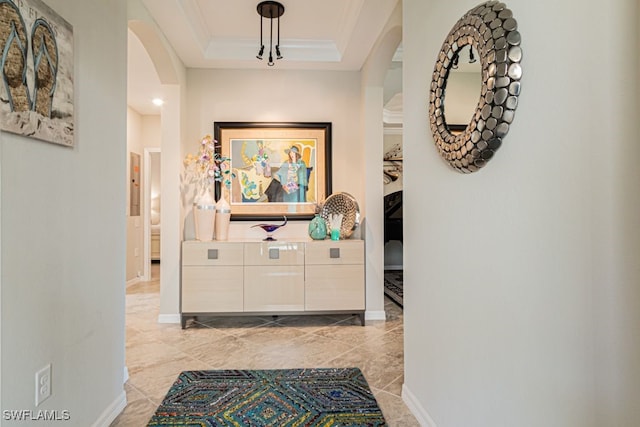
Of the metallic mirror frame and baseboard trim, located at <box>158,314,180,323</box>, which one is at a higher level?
the metallic mirror frame

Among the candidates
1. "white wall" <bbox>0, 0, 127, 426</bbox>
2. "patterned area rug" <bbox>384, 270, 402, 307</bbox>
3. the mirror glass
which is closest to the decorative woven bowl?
"patterned area rug" <bbox>384, 270, 402, 307</bbox>

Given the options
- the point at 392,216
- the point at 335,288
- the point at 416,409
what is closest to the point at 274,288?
the point at 335,288

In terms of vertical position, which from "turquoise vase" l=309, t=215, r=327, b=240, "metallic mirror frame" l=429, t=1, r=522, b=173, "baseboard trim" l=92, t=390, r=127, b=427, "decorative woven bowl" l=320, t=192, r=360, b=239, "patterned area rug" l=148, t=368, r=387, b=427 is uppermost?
"metallic mirror frame" l=429, t=1, r=522, b=173

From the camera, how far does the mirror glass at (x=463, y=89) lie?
47.6 inches

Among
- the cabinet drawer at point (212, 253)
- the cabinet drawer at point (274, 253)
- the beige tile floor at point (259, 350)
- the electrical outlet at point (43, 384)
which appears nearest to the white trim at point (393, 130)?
→ the beige tile floor at point (259, 350)

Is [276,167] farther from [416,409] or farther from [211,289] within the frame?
[416,409]

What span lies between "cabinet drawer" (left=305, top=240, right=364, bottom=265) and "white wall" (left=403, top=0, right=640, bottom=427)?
5.76ft

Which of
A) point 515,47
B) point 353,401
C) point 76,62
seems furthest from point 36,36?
point 353,401

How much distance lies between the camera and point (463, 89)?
4.31 ft

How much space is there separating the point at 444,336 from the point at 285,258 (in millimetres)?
1917

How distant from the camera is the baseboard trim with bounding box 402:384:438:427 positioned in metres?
1.68

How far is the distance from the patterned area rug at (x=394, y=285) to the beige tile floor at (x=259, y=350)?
55cm

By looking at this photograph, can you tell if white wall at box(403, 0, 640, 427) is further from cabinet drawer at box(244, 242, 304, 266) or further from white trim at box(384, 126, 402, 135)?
white trim at box(384, 126, 402, 135)

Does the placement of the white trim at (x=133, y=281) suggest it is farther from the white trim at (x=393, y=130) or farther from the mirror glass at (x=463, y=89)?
the mirror glass at (x=463, y=89)
